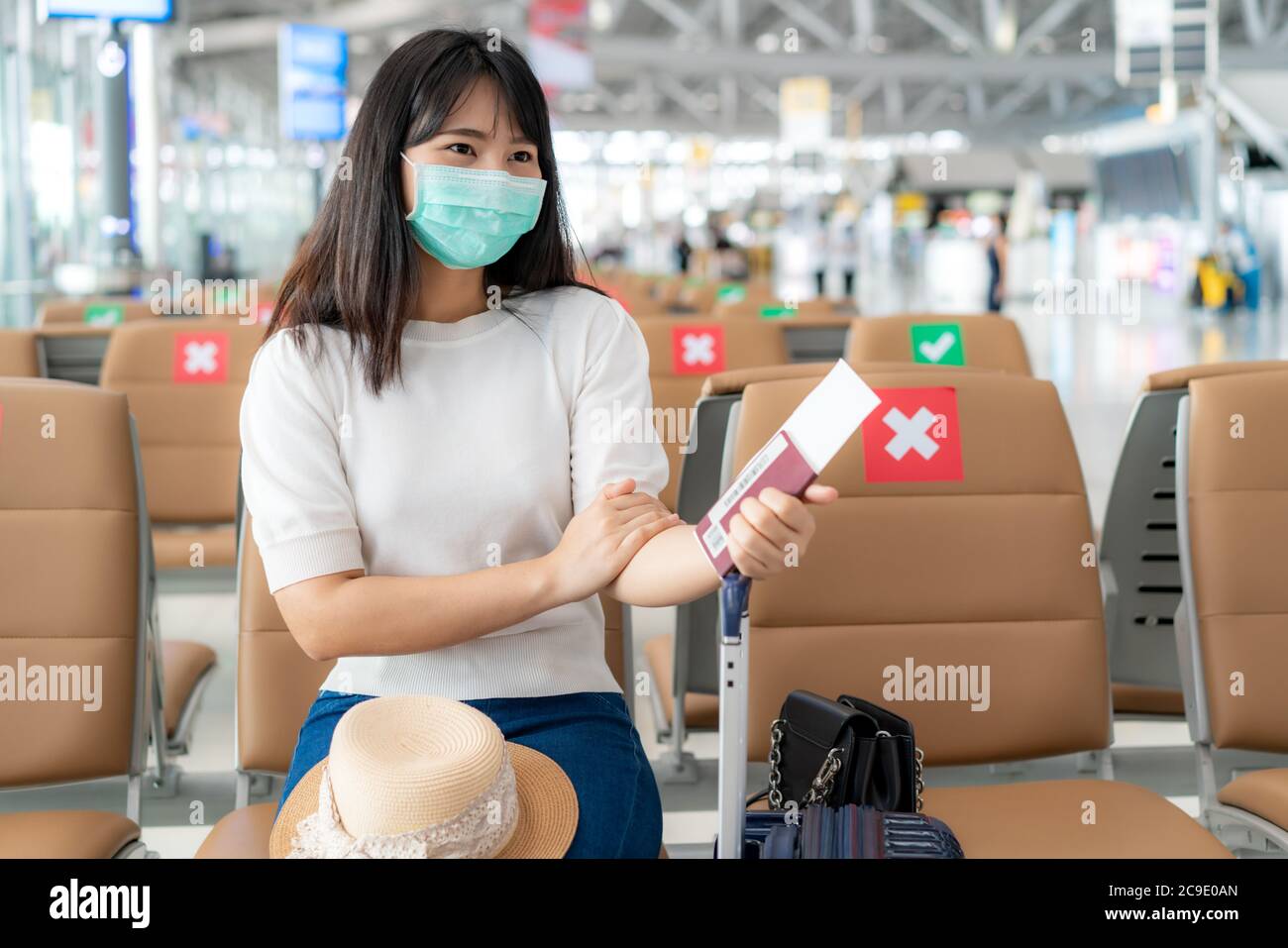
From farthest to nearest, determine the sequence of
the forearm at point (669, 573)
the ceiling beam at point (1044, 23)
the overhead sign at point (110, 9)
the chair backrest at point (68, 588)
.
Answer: the ceiling beam at point (1044, 23), the overhead sign at point (110, 9), the chair backrest at point (68, 588), the forearm at point (669, 573)

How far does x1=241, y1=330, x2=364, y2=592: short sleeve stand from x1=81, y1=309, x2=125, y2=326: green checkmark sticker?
4382 millimetres

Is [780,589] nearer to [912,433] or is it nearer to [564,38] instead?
[912,433]

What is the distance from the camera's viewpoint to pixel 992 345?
401 centimetres

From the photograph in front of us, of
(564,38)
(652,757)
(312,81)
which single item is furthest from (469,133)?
(564,38)

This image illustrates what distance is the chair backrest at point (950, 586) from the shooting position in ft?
6.84

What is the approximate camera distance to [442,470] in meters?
1.72

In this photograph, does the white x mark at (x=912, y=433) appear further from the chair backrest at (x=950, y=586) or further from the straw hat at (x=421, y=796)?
the straw hat at (x=421, y=796)

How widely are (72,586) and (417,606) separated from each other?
68 cm

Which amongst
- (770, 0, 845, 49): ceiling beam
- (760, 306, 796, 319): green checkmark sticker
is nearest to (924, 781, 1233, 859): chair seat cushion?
(760, 306, 796, 319): green checkmark sticker

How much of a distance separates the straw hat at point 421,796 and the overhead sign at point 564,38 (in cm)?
1387

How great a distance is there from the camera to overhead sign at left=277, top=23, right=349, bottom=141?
49.1 ft

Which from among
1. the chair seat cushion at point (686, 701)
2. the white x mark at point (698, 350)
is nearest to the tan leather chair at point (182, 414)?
the white x mark at point (698, 350)

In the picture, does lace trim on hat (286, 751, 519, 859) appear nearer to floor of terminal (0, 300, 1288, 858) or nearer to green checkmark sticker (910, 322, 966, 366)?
Result: floor of terminal (0, 300, 1288, 858)
